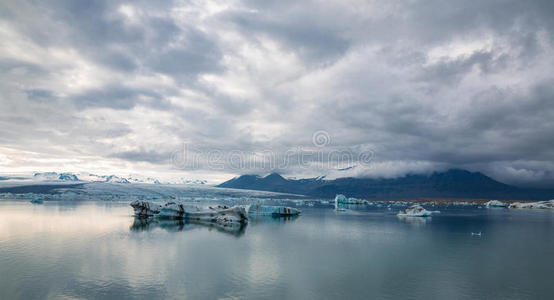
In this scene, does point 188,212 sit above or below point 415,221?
above

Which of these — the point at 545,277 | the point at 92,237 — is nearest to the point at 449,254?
the point at 545,277

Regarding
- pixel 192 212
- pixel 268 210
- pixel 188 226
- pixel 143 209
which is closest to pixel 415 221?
pixel 268 210

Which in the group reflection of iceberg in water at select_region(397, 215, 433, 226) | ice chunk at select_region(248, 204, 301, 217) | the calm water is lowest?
reflection of iceberg in water at select_region(397, 215, 433, 226)

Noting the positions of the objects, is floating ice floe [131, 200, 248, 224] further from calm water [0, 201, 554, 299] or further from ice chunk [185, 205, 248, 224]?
calm water [0, 201, 554, 299]

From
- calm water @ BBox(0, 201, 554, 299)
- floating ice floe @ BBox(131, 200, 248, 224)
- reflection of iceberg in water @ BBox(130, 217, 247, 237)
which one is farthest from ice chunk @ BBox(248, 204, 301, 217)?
calm water @ BBox(0, 201, 554, 299)

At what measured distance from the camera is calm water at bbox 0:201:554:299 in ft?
53.4

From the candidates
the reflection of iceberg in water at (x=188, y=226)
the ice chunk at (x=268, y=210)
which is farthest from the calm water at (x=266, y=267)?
the ice chunk at (x=268, y=210)

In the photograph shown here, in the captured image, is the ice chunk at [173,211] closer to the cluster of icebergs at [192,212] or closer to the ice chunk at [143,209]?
the cluster of icebergs at [192,212]

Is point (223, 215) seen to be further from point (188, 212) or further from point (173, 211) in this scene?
point (173, 211)

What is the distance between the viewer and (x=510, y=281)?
1898cm

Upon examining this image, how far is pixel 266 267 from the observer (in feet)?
69.1

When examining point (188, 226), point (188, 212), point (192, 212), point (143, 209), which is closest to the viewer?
point (188, 226)

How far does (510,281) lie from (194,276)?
17.8 meters

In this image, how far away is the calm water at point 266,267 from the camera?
16.3 meters
